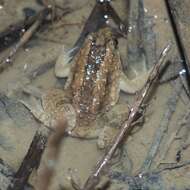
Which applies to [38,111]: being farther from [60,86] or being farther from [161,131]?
[161,131]

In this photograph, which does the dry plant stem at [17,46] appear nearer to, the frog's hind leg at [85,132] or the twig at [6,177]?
the frog's hind leg at [85,132]

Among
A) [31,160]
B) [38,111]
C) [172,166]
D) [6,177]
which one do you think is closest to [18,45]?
[38,111]

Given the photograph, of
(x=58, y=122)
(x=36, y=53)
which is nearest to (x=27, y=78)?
(x=36, y=53)

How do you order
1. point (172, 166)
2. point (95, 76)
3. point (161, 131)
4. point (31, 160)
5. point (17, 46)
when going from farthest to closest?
point (17, 46) < point (95, 76) < point (161, 131) < point (172, 166) < point (31, 160)

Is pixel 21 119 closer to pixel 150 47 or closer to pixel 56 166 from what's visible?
pixel 56 166

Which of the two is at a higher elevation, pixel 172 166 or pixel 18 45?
pixel 18 45

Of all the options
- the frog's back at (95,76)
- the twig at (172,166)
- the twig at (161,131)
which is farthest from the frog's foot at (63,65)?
the twig at (172,166)
